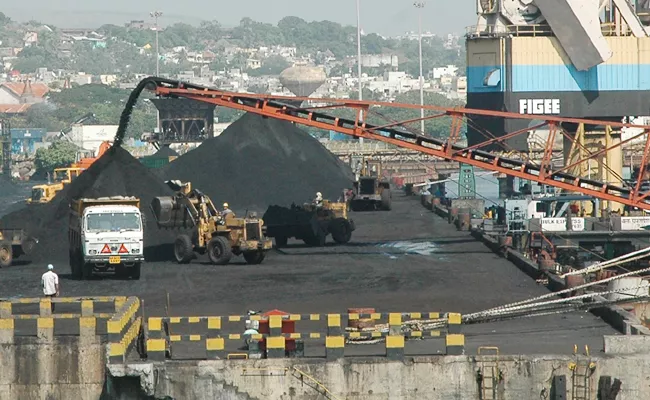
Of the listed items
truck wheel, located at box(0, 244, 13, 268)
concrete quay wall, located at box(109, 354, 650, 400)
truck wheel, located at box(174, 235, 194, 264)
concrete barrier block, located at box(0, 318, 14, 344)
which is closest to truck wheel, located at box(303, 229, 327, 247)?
truck wheel, located at box(174, 235, 194, 264)

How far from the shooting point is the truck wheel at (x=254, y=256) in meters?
53.1

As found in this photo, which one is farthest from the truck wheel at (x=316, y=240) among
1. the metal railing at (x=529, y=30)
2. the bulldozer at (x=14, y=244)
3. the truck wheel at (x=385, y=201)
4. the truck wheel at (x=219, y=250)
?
the metal railing at (x=529, y=30)

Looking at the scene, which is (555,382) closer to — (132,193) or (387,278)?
(387,278)

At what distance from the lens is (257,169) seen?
3339 inches

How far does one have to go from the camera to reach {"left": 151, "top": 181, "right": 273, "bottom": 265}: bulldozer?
52469 millimetres

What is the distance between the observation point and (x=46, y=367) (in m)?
31.0

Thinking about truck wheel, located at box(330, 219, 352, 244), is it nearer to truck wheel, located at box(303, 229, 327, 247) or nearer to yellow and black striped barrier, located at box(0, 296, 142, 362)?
truck wheel, located at box(303, 229, 327, 247)

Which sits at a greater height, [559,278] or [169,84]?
[169,84]

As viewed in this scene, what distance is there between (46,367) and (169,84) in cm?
3138

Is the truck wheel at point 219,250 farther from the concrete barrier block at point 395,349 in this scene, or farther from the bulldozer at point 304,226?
the concrete barrier block at point 395,349

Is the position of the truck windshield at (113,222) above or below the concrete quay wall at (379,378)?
above

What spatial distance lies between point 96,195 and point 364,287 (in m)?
16.4

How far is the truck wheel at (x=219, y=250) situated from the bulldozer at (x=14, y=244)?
6721 mm

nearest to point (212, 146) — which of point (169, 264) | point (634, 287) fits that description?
point (169, 264)
